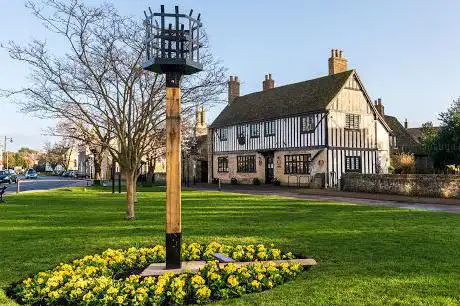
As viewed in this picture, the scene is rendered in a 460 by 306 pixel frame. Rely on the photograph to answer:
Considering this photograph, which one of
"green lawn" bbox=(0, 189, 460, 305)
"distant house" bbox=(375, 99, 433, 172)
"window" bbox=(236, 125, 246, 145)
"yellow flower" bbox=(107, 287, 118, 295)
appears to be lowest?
"green lawn" bbox=(0, 189, 460, 305)

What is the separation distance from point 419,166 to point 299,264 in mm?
38097

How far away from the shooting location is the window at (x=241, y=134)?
3975 cm

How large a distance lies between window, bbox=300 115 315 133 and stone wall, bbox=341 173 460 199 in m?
5.82

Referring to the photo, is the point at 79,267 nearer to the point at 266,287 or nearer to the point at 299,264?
the point at 266,287

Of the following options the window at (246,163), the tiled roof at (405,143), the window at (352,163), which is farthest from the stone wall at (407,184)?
the tiled roof at (405,143)

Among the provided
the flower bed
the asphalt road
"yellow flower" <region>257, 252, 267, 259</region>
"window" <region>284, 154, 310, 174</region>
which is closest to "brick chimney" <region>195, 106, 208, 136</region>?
"window" <region>284, 154, 310, 174</region>

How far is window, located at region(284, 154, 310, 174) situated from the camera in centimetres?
3297

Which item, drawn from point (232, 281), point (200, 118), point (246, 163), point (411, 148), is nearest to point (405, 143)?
point (411, 148)

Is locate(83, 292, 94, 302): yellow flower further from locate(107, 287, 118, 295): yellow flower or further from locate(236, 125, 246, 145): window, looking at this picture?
locate(236, 125, 246, 145): window

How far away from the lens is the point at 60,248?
866cm

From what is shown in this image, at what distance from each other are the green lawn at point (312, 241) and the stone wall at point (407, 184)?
26.5ft

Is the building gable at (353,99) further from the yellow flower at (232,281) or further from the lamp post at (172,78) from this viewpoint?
the yellow flower at (232,281)

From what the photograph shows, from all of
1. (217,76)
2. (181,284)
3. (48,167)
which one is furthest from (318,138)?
(48,167)

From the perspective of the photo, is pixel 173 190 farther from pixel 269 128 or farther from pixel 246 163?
pixel 246 163
